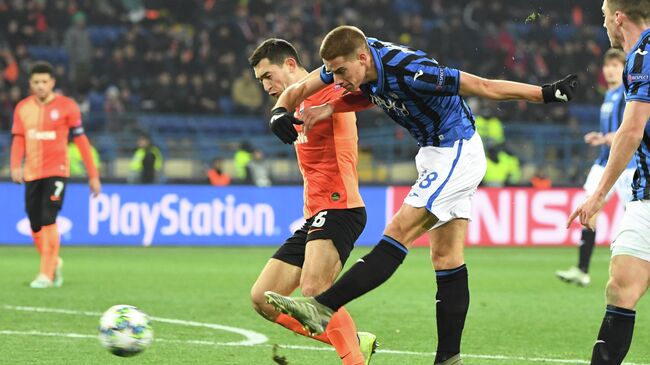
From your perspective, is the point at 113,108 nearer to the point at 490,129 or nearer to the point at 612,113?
the point at 490,129

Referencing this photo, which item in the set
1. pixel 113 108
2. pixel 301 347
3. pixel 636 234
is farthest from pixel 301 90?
pixel 113 108

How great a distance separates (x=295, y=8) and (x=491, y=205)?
8229 mm

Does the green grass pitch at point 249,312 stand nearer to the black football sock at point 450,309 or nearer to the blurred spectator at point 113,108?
the black football sock at point 450,309

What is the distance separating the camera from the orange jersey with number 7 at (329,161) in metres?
6.27

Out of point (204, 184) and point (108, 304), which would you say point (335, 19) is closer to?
point (204, 184)

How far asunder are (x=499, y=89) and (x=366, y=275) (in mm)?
1095

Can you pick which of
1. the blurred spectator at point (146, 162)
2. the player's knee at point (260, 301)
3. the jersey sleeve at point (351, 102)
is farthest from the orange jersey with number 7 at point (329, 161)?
the blurred spectator at point (146, 162)

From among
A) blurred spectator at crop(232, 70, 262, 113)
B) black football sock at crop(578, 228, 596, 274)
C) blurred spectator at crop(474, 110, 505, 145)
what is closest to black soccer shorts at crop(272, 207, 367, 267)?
black football sock at crop(578, 228, 596, 274)

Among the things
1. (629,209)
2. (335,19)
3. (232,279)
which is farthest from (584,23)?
(629,209)

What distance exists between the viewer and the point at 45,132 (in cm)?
1155

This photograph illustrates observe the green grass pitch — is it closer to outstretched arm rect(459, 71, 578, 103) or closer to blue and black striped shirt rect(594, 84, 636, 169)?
blue and black striped shirt rect(594, 84, 636, 169)

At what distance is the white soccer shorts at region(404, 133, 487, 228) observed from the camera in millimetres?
5785

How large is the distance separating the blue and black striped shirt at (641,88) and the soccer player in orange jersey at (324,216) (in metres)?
1.60

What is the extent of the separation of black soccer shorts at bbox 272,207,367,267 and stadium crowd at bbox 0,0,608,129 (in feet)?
49.5
